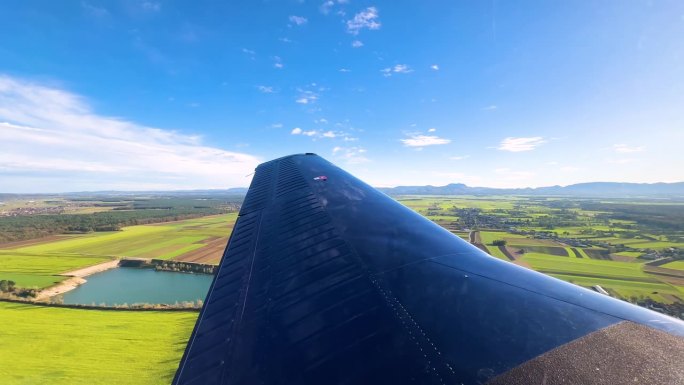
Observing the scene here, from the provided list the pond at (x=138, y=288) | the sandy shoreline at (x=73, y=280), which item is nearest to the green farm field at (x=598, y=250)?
the pond at (x=138, y=288)

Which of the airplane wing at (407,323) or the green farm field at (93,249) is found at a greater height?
the airplane wing at (407,323)

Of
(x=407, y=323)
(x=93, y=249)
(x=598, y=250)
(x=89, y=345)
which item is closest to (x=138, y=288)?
(x=89, y=345)

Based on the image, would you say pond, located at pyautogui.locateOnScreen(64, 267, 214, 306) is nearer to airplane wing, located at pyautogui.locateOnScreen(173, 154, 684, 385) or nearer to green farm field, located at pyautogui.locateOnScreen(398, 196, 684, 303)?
airplane wing, located at pyautogui.locateOnScreen(173, 154, 684, 385)

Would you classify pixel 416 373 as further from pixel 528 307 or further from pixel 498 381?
pixel 528 307

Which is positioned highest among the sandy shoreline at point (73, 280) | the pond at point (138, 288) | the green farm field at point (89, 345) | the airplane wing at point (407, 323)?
the airplane wing at point (407, 323)

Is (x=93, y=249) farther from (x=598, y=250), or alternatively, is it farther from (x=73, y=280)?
(x=598, y=250)

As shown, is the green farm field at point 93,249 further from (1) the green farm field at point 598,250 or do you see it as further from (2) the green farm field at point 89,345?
(1) the green farm field at point 598,250

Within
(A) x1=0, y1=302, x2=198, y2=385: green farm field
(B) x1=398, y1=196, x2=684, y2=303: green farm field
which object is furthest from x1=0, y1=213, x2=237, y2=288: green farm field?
(B) x1=398, y1=196, x2=684, y2=303: green farm field
